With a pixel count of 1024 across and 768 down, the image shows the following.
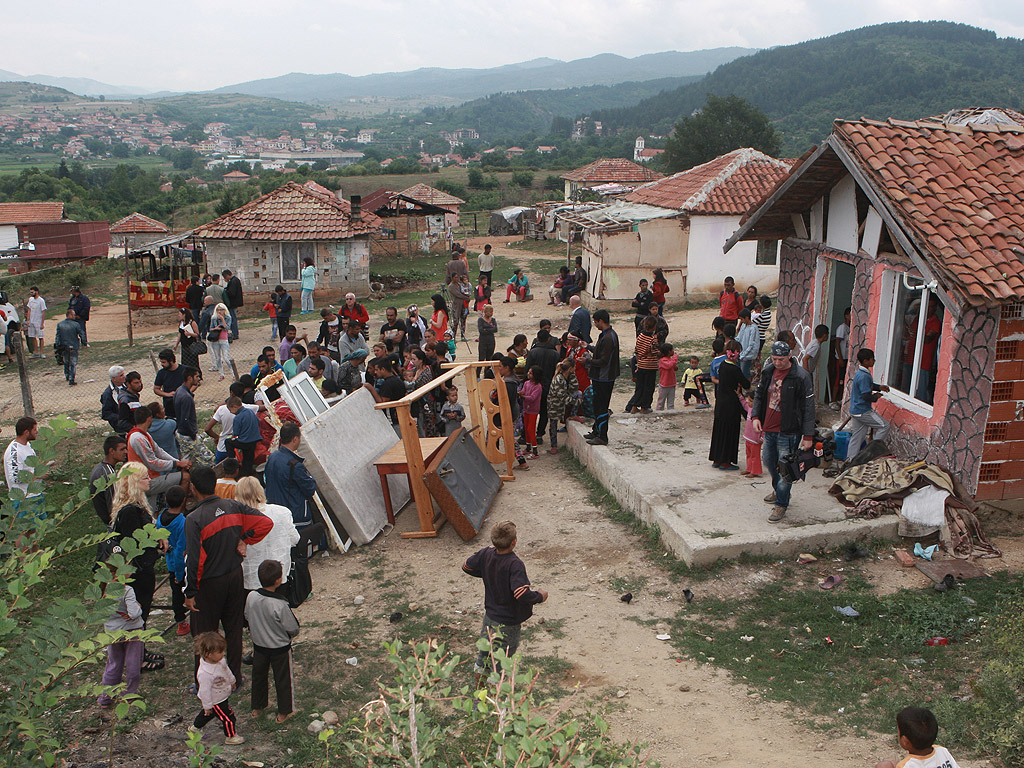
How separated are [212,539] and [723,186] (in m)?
20.4

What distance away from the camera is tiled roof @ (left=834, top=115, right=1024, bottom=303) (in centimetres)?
793

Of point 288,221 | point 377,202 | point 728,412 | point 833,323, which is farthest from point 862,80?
point 728,412

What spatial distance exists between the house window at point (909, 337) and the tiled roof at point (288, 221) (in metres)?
18.9

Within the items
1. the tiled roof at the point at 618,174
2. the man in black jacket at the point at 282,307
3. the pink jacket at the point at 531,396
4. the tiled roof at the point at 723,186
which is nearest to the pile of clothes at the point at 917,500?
the pink jacket at the point at 531,396

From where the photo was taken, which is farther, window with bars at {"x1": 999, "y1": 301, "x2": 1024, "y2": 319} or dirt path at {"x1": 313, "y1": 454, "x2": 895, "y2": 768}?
window with bars at {"x1": 999, "y1": 301, "x2": 1024, "y2": 319}

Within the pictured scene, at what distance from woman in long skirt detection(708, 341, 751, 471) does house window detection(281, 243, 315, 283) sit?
60.6 ft

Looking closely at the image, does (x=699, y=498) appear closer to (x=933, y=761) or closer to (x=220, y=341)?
(x=933, y=761)

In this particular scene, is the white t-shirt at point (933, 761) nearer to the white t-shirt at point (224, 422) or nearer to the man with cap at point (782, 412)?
the man with cap at point (782, 412)

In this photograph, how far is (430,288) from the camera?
90.7 feet

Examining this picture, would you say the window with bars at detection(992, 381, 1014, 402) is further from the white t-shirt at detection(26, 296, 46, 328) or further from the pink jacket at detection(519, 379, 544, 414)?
the white t-shirt at detection(26, 296, 46, 328)

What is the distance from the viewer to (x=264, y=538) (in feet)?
21.4

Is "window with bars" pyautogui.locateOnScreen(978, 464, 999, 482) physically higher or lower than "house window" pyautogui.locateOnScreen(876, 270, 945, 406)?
lower

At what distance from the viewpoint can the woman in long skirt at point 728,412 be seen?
9648 mm

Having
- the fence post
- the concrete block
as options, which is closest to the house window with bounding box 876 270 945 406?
the concrete block
